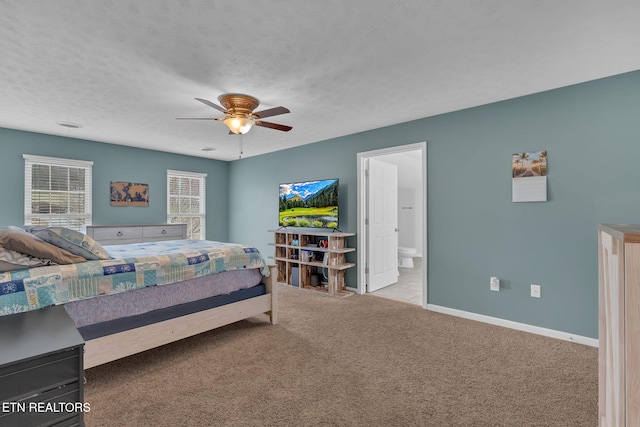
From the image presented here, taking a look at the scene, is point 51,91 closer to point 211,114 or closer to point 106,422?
point 211,114

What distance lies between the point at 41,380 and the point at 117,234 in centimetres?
490

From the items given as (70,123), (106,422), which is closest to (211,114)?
(70,123)

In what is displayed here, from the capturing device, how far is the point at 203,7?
6.08ft

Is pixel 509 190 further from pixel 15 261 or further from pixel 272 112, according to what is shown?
pixel 15 261

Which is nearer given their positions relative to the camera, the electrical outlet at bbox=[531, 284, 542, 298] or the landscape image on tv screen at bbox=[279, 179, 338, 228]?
the electrical outlet at bbox=[531, 284, 542, 298]

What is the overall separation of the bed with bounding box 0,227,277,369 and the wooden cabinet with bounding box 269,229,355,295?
159 cm

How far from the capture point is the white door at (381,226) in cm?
480

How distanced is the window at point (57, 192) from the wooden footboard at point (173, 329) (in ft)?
12.1

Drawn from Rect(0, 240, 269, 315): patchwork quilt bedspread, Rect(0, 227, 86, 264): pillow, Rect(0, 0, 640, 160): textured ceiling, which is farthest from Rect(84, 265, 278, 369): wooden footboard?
Rect(0, 0, 640, 160): textured ceiling

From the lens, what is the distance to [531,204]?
320 cm

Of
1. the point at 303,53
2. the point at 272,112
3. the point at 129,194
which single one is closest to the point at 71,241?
the point at 272,112

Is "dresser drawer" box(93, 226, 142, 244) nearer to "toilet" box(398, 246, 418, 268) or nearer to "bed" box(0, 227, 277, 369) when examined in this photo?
"bed" box(0, 227, 277, 369)

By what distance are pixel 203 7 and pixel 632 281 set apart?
228cm

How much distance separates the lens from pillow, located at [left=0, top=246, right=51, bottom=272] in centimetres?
200
